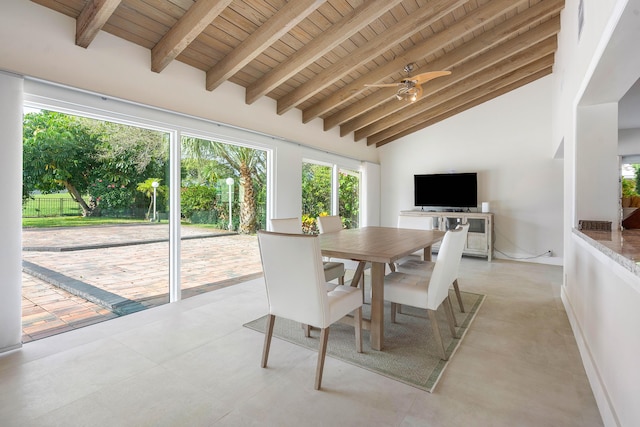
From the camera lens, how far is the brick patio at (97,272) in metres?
2.48

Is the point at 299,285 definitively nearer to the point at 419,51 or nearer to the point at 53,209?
the point at 53,209

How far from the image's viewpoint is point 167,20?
2547mm

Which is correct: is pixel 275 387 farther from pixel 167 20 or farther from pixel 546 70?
pixel 546 70

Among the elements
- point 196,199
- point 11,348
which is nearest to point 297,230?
point 196,199

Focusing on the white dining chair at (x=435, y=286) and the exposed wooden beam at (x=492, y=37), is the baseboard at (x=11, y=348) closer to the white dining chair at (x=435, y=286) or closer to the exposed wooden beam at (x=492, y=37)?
the white dining chair at (x=435, y=286)

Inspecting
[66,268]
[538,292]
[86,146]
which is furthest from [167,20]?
[538,292]

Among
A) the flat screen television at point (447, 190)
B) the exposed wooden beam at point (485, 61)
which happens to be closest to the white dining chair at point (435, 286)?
the exposed wooden beam at point (485, 61)

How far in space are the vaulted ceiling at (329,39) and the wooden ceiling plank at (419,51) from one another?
10mm

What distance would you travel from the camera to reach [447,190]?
5.83 meters

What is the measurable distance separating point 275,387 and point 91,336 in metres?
1.63

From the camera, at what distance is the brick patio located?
2.48 meters

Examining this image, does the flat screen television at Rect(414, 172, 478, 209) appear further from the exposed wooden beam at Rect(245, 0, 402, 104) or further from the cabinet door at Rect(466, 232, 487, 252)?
the exposed wooden beam at Rect(245, 0, 402, 104)

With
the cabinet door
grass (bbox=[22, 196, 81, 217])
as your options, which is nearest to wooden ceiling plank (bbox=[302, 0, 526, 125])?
grass (bbox=[22, 196, 81, 217])

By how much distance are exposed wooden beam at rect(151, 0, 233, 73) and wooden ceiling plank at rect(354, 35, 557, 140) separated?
3.15 m
